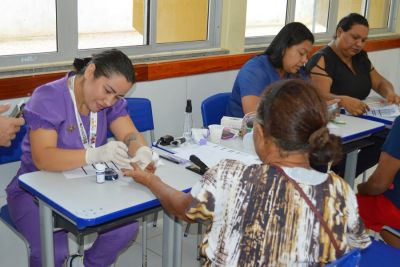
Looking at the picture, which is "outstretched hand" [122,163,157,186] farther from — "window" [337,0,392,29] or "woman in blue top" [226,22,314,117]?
"window" [337,0,392,29]

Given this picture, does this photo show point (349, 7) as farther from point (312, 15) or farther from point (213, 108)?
point (213, 108)

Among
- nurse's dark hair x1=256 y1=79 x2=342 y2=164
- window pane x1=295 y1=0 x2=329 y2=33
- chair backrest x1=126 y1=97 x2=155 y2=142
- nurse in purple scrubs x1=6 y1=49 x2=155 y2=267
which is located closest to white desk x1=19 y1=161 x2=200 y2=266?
nurse in purple scrubs x1=6 y1=49 x2=155 y2=267

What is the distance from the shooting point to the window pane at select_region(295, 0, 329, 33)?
4.57 m

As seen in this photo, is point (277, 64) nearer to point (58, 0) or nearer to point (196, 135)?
point (196, 135)

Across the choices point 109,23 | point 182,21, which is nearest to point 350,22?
point 182,21

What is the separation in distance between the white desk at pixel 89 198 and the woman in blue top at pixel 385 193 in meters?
0.83

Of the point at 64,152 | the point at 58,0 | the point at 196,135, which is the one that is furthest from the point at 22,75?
the point at 196,135

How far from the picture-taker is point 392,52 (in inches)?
219

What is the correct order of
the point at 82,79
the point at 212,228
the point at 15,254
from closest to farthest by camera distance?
the point at 212,228 < the point at 82,79 < the point at 15,254

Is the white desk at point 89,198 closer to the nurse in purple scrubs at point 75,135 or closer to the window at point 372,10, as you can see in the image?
the nurse in purple scrubs at point 75,135

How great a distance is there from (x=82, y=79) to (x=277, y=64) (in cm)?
125

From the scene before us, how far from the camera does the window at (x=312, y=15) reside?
410cm

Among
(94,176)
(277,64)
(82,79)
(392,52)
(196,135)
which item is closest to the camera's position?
(94,176)

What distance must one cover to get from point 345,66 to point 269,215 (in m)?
2.45
